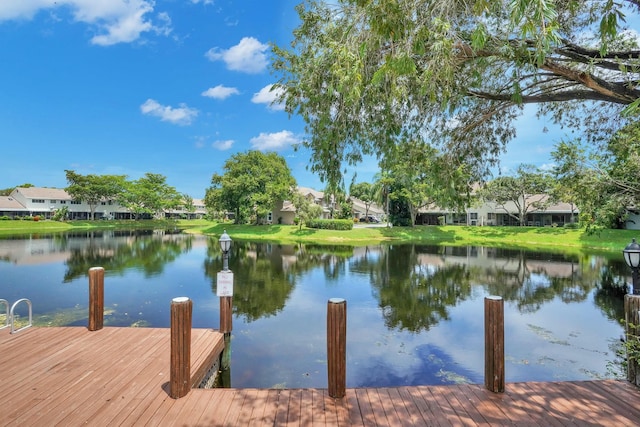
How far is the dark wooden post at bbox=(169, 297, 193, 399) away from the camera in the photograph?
363cm

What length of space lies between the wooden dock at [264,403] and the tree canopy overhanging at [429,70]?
3080 millimetres

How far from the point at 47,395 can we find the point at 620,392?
6.37m

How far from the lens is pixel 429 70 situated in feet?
12.4

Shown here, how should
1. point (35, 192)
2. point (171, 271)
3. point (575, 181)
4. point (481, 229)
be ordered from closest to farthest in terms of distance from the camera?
1. point (171, 271)
2. point (575, 181)
3. point (481, 229)
4. point (35, 192)

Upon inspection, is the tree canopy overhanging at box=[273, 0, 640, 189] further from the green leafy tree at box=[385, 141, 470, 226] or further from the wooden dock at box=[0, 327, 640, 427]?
the wooden dock at box=[0, 327, 640, 427]

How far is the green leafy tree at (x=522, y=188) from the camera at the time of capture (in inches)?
1438

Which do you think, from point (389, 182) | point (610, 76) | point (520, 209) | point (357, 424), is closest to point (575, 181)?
point (610, 76)

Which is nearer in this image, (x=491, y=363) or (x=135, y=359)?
(x=491, y=363)

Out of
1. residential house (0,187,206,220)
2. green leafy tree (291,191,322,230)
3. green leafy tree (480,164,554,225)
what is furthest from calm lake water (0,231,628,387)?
residential house (0,187,206,220)

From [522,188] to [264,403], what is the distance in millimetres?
41653

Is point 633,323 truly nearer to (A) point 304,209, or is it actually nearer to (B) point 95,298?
(B) point 95,298

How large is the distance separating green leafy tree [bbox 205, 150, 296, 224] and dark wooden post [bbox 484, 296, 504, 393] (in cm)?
3354

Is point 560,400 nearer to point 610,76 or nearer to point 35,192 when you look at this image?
point 610,76

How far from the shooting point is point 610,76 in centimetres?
639
